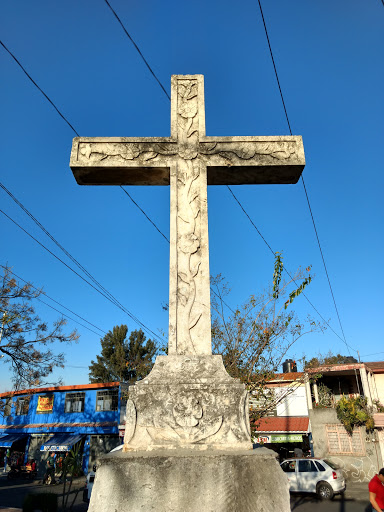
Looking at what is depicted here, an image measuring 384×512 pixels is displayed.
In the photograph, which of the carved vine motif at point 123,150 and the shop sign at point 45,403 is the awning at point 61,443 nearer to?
the shop sign at point 45,403

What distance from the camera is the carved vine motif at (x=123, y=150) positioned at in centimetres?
388

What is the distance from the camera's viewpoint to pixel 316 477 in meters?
14.9

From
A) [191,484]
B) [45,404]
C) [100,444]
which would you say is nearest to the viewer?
[191,484]

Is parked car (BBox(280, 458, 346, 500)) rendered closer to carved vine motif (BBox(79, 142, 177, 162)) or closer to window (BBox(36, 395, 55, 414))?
carved vine motif (BBox(79, 142, 177, 162))

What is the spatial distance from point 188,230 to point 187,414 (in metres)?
1.63

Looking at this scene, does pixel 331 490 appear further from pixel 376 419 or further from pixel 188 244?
pixel 188 244

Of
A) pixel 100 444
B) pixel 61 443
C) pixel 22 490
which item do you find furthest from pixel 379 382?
pixel 22 490

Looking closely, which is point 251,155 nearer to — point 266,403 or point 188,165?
point 188,165

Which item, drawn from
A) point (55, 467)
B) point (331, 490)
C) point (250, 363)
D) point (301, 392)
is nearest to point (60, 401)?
point (55, 467)

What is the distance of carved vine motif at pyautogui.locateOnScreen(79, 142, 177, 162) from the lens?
3877 millimetres

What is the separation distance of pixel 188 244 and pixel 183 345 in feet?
3.06

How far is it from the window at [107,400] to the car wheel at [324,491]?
14331mm

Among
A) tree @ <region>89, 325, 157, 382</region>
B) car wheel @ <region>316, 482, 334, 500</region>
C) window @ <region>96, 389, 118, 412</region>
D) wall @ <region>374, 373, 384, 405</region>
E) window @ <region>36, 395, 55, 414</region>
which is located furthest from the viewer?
tree @ <region>89, 325, 157, 382</region>

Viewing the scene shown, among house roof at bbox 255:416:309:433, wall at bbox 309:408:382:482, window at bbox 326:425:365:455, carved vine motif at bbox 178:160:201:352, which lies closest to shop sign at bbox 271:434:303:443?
house roof at bbox 255:416:309:433
